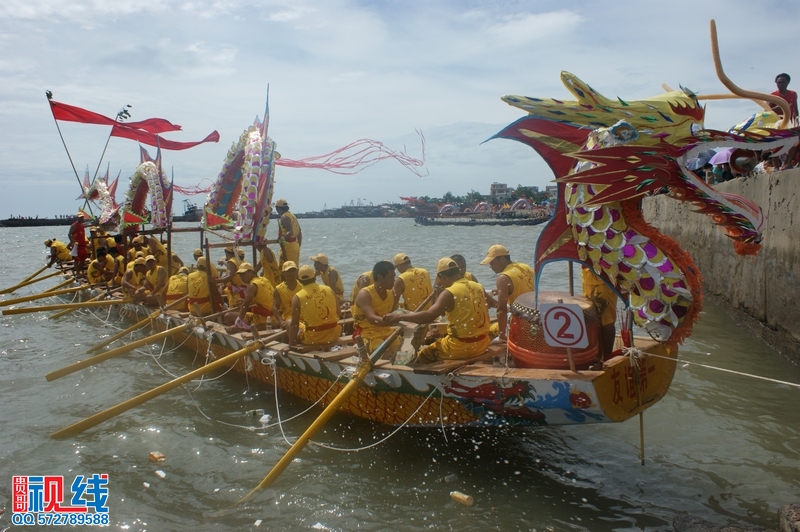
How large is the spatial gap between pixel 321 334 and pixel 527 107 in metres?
3.70

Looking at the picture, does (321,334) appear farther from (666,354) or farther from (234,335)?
(666,354)

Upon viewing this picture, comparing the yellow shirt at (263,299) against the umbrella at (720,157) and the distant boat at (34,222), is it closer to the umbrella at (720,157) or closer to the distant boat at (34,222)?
the umbrella at (720,157)

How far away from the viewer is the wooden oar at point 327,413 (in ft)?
16.9

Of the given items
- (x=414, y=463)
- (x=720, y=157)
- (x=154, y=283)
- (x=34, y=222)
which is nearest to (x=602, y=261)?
(x=414, y=463)

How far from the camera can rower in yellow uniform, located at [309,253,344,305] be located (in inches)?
329

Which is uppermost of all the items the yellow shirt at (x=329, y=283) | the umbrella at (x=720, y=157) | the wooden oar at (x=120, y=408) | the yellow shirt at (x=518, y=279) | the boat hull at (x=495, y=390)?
the umbrella at (x=720, y=157)

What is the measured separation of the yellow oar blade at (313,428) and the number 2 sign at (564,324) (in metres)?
1.89

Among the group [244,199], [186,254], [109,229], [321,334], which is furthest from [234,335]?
[186,254]

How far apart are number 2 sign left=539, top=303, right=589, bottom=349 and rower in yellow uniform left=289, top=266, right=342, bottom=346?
9.86 feet

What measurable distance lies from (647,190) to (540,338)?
1604 millimetres

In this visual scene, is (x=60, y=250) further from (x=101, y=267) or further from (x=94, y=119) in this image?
(x=94, y=119)

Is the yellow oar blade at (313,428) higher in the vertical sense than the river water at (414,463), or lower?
higher

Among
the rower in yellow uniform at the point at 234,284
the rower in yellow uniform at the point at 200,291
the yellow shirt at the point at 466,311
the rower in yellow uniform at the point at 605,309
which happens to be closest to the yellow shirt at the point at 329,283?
the rower in yellow uniform at the point at 234,284

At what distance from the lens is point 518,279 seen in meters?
6.62
